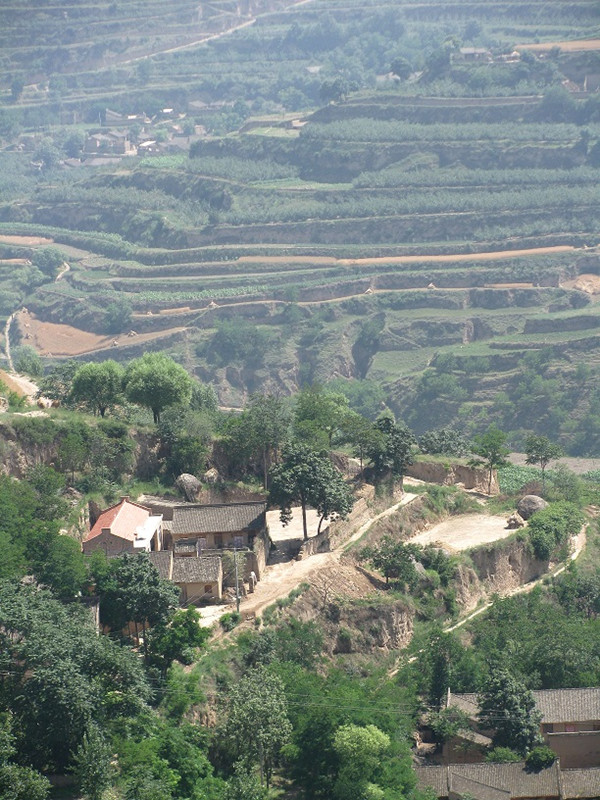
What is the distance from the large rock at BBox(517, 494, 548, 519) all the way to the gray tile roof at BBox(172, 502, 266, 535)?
558 inches

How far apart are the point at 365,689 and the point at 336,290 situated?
333 ft

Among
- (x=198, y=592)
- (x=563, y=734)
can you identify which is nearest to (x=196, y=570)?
(x=198, y=592)

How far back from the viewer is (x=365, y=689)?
196 feet

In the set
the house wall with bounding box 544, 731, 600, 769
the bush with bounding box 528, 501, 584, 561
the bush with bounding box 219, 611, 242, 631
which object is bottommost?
the house wall with bounding box 544, 731, 600, 769

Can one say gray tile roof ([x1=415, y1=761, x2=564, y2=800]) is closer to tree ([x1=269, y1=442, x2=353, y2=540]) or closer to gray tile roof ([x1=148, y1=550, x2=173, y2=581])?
gray tile roof ([x1=148, y1=550, x2=173, y2=581])

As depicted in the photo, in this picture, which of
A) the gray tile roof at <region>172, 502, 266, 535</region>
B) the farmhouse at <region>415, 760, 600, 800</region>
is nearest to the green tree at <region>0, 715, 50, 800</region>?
the farmhouse at <region>415, 760, 600, 800</region>

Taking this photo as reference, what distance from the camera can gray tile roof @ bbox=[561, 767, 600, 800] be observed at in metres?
57.7

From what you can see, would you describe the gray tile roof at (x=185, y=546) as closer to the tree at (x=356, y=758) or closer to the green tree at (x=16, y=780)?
the tree at (x=356, y=758)

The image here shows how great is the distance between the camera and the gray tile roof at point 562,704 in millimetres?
60594

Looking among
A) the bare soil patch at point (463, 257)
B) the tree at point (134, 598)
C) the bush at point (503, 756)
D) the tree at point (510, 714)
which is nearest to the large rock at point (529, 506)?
the tree at point (510, 714)

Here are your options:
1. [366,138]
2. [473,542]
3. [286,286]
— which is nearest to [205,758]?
Answer: [473,542]

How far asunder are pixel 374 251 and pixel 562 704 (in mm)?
107236

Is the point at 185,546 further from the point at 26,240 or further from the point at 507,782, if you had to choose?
the point at 26,240

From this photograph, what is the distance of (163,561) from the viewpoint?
205 ft
